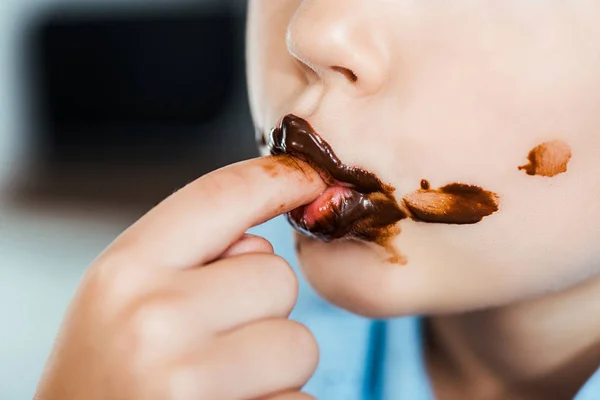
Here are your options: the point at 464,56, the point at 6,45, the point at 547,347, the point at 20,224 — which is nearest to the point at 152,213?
the point at 464,56

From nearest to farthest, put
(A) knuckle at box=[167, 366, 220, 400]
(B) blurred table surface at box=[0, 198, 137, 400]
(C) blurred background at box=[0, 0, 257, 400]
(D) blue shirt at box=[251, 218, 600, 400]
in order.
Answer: (A) knuckle at box=[167, 366, 220, 400]
(D) blue shirt at box=[251, 218, 600, 400]
(B) blurred table surface at box=[0, 198, 137, 400]
(C) blurred background at box=[0, 0, 257, 400]

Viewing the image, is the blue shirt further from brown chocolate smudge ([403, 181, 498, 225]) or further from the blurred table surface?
the blurred table surface

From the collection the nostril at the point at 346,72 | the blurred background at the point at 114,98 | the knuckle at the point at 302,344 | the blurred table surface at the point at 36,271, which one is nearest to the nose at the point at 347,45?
the nostril at the point at 346,72

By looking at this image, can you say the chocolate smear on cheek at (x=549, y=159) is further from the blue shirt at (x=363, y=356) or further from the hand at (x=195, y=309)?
the blue shirt at (x=363, y=356)

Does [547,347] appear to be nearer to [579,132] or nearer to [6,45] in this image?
[579,132]

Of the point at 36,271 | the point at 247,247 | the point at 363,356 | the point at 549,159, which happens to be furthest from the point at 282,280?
the point at 36,271

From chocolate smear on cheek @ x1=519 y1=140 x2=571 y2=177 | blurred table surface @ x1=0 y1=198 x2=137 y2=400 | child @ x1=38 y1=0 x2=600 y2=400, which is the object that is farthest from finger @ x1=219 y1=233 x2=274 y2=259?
blurred table surface @ x1=0 y1=198 x2=137 y2=400

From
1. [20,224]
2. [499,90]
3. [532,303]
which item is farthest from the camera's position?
[20,224]

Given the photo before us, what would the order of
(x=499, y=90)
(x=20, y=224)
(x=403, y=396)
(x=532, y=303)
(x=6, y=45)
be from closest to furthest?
(x=499, y=90)
(x=532, y=303)
(x=403, y=396)
(x=20, y=224)
(x=6, y=45)
